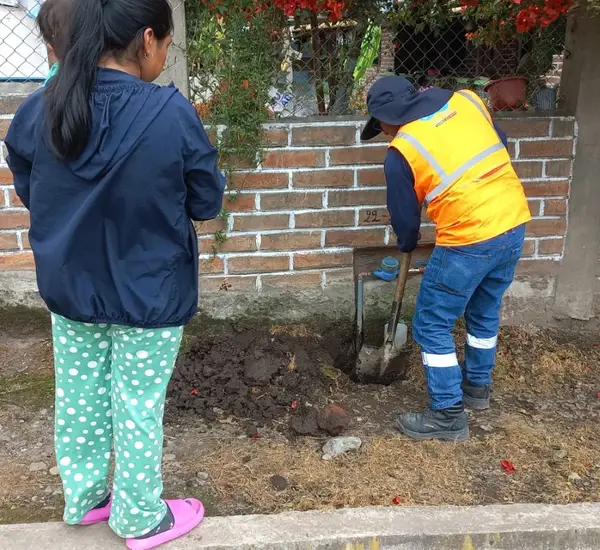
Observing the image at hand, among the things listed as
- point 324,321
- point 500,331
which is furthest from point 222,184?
point 500,331

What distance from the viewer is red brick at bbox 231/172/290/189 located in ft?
11.1

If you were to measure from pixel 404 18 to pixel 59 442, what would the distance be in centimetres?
261

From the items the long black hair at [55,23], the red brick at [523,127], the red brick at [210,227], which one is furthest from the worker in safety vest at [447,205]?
the long black hair at [55,23]

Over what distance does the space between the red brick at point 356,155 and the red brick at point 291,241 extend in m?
0.40

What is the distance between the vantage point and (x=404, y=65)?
12.0 feet

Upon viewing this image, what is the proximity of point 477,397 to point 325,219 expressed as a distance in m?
1.20

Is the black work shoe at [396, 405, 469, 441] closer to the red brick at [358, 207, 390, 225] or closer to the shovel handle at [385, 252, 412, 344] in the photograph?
the shovel handle at [385, 252, 412, 344]

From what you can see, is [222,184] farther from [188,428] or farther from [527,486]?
[527,486]

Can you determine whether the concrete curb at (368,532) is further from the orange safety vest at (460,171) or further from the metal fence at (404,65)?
the metal fence at (404,65)

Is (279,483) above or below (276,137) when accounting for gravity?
below

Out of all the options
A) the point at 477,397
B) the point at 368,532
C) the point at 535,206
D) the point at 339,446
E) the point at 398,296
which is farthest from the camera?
the point at 535,206

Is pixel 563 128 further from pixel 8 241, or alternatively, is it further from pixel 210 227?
pixel 8 241

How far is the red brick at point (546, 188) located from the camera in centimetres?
355

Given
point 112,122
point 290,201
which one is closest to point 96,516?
point 112,122
